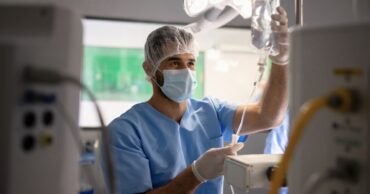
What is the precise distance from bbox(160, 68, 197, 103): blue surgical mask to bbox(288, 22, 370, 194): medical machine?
0.76 metres

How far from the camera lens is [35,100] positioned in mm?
564

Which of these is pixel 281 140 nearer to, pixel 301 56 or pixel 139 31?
pixel 139 31

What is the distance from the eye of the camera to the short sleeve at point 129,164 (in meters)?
1.26

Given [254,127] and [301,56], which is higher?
[301,56]

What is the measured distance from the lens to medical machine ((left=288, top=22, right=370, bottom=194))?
0.58 meters

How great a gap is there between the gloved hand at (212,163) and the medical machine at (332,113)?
49cm

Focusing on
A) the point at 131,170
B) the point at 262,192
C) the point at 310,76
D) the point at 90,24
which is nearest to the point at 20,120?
the point at 310,76

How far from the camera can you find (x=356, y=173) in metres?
0.58

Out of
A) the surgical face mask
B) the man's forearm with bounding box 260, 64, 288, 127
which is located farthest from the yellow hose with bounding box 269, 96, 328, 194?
the surgical face mask

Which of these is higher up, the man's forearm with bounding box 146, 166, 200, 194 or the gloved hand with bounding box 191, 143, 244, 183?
the gloved hand with bounding box 191, 143, 244, 183

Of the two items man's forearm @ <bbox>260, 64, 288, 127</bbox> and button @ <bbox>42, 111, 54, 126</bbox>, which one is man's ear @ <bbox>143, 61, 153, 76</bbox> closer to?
man's forearm @ <bbox>260, 64, 288, 127</bbox>

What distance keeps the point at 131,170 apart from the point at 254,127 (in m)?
0.56

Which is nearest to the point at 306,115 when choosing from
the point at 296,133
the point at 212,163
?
the point at 296,133

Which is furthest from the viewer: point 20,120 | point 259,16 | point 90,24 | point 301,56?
point 90,24
